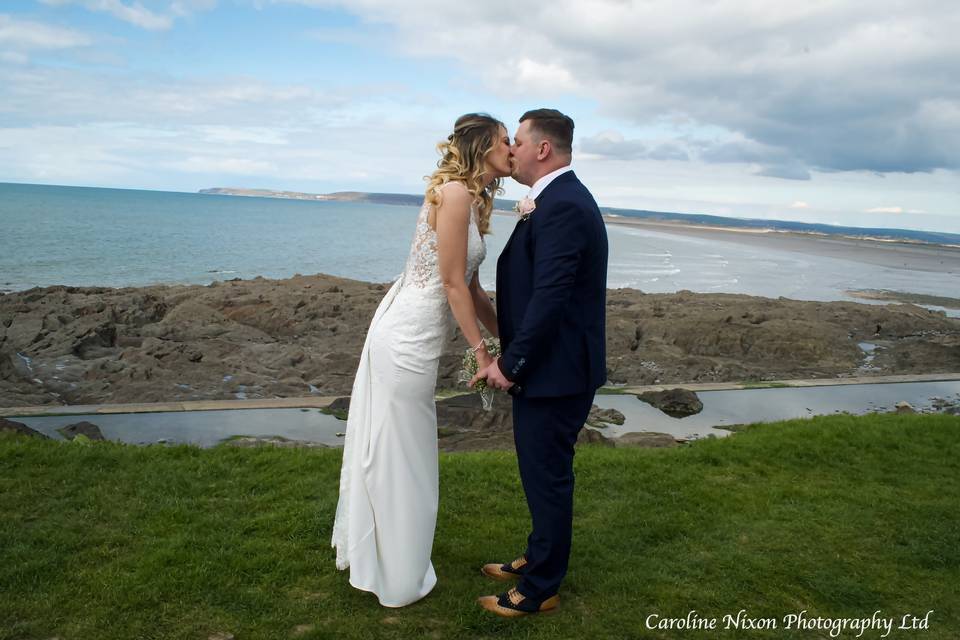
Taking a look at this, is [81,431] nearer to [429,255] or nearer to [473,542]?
[473,542]

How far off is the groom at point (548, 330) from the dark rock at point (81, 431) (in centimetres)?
471

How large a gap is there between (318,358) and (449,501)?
845 centimetres

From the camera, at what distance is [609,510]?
571 centimetres

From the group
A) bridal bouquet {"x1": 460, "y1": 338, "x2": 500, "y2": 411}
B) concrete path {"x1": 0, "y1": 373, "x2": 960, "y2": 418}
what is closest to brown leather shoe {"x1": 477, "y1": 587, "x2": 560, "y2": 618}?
bridal bouquet {"x1": 460, "y1": 338, "x2": 500, "y2": 411}

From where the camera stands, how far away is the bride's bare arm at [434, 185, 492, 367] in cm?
396

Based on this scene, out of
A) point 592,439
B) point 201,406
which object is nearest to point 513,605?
point 592,439

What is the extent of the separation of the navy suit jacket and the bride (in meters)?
0.25

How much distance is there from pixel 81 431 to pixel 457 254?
16.3ft

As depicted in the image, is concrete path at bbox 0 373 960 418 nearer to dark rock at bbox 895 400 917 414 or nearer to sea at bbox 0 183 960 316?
dark rock at bbox 895 400 917 414

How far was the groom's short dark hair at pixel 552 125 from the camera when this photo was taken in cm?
389

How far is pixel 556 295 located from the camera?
12.3 feet

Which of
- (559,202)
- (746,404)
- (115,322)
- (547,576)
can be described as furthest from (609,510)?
(115,322)

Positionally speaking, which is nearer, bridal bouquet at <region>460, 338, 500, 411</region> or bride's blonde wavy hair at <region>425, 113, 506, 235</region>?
bride's blonde wavy hair at <region>425, 113, 506, 235</region>

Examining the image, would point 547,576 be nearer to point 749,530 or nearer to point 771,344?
point 749,530
